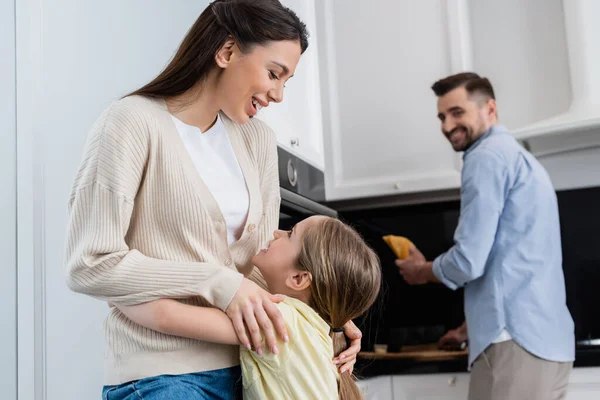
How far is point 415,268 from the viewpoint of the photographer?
9.34 feet

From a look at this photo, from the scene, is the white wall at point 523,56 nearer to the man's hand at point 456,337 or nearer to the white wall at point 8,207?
the man's hand at point 456,337

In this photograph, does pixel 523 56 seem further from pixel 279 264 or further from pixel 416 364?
pixel 279 264

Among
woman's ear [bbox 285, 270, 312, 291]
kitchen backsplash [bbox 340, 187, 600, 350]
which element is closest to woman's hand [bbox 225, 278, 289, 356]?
woman's ear [bbox 285, 270, 312, 291]

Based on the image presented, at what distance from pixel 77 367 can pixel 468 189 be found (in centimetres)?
126

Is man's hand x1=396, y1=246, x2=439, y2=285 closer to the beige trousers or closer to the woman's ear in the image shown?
the beige trousers

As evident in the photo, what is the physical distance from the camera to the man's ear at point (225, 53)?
109 cm

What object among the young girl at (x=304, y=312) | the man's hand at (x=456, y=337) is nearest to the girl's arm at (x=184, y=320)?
the young girl at (x=304, y=312)

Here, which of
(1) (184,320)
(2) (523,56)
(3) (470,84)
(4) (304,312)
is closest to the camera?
(1) (184,320)

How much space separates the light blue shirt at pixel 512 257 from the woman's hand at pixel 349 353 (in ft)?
3.62

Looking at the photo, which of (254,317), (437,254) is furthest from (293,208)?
(254,317)

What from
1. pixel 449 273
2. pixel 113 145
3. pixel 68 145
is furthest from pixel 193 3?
pixel 113 145

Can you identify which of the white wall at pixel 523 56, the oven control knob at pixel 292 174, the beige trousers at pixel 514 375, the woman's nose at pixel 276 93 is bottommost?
the beige trousers at pixel 514 375

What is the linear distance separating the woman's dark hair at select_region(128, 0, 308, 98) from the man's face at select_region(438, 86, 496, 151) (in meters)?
Answer: 1.55

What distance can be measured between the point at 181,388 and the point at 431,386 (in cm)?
172
